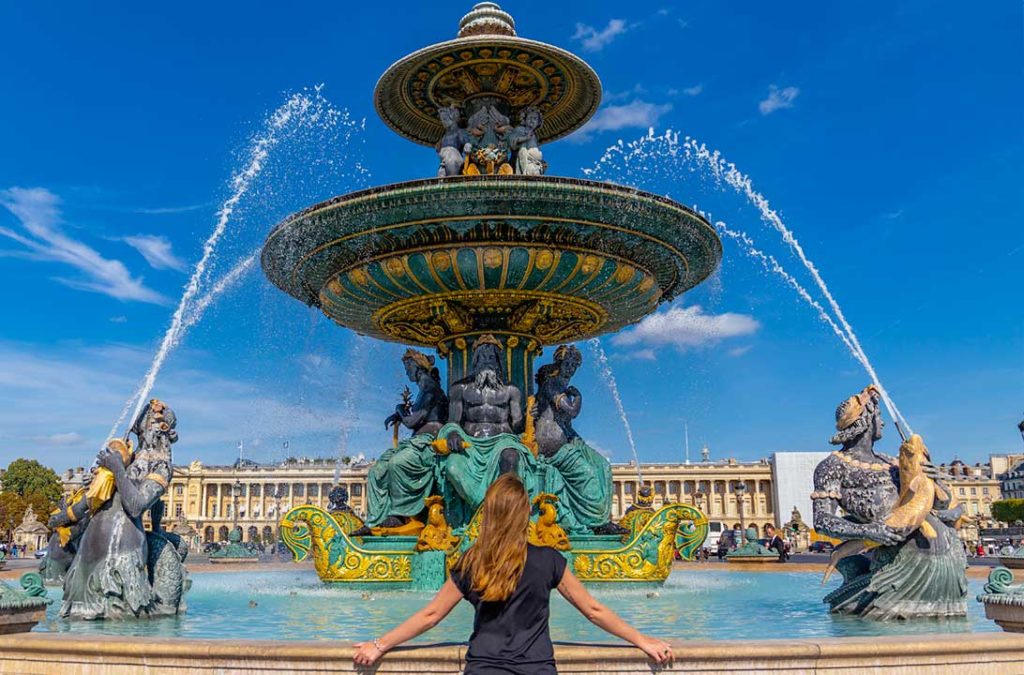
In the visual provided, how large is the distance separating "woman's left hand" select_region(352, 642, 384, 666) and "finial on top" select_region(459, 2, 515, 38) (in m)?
9.08

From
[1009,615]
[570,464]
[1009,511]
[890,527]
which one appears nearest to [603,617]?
[1009,615]

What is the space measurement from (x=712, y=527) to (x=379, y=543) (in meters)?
97.3

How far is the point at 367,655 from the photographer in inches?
128

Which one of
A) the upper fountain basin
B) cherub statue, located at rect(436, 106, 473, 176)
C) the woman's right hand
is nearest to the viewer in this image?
the woman's right hand

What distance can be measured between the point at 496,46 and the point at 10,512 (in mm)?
61898

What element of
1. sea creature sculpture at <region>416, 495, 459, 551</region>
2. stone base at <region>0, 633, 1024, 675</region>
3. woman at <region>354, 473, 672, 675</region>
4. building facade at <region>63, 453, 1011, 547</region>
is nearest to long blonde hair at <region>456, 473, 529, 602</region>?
woman at <region>354, 473, 672, 675</region>

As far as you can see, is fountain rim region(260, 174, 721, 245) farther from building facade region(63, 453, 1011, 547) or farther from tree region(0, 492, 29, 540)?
building facade region(63, 453, 1011, 547)

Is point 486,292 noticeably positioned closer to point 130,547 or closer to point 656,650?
point 130,547

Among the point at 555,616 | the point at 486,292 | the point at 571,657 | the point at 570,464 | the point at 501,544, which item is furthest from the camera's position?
the point at 486,292

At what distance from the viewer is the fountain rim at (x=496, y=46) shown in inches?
417

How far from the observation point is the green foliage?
239 ft

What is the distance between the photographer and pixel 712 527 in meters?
102

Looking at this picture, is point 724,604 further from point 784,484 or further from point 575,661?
point 784,484

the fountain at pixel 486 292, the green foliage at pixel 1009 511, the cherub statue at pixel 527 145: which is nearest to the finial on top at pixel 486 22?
the fountain at pixel 486 292
